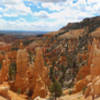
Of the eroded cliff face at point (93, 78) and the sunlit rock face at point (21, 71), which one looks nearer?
the eroded cliff face at point (93, 78)

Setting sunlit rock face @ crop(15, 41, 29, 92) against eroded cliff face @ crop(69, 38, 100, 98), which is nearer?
eroded cliff face @ crop(69, 38, 100, 98)

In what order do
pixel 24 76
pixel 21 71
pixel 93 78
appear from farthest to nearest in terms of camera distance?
1. pixel 21 71
2. pixel 24 76
3. pixel 93 78

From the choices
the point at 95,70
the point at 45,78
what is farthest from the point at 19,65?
the point at 95,70

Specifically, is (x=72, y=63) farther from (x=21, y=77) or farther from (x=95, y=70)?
(x=95, y=70)

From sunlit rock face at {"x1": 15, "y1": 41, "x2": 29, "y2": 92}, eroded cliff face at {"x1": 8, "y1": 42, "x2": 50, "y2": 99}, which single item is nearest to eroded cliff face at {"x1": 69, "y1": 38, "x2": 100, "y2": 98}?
eroded cliff face at {"x1": 8, "y1": 42, "x2": 50, "y2": 99}

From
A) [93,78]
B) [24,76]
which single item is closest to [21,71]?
[24,76]

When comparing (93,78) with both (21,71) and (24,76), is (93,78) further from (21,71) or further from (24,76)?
(21,71)

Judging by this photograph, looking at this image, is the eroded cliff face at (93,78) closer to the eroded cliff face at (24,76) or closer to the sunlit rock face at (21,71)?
the eroded cliff face at (24,76)

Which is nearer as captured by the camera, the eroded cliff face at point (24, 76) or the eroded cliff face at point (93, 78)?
the eroded cliff face at point (93, 78)

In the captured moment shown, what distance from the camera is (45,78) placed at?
24484mm

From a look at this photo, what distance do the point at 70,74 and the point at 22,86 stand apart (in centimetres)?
1473

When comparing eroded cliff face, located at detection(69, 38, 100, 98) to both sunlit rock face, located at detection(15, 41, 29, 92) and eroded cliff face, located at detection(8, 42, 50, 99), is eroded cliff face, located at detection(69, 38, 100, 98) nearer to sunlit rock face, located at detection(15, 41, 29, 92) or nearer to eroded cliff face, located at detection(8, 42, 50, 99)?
eroded cliff face, located at detection(8, 42, 50, 99)

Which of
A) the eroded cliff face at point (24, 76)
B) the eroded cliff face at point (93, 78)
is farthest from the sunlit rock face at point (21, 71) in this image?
the eroded cliff face at point (93, 78)

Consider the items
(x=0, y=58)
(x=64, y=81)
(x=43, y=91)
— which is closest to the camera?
(x=43, y=91)
